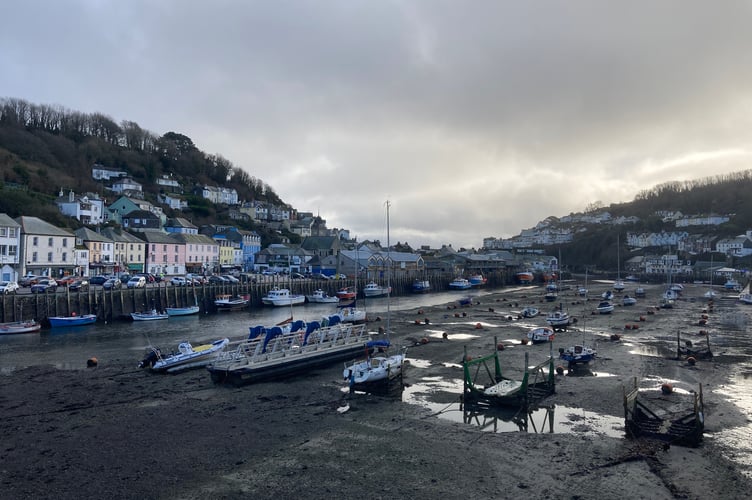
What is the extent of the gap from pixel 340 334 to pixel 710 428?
72.0 ft

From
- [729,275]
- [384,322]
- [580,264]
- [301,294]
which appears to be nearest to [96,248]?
[301,294]

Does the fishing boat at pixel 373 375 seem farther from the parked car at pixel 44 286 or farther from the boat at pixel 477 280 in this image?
the boat at pixel 477 280

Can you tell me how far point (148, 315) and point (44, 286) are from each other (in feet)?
36.3

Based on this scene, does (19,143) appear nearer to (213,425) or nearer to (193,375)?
(193,375)

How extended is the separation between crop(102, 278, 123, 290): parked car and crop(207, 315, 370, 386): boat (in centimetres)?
3098

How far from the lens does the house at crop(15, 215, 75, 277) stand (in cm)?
6091

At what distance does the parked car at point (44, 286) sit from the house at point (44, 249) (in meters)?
7.49

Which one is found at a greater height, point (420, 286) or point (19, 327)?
point (420, 286)

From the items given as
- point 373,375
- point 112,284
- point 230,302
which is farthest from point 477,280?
point 373,375

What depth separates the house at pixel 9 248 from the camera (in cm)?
5747

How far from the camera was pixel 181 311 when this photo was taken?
188 feet

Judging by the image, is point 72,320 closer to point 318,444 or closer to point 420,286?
point 318,444

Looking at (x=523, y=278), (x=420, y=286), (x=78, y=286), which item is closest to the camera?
(x=78, y=286)

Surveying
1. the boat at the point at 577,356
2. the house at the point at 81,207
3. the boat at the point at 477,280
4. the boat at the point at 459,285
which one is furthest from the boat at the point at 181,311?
the boat at the point at 477,280
